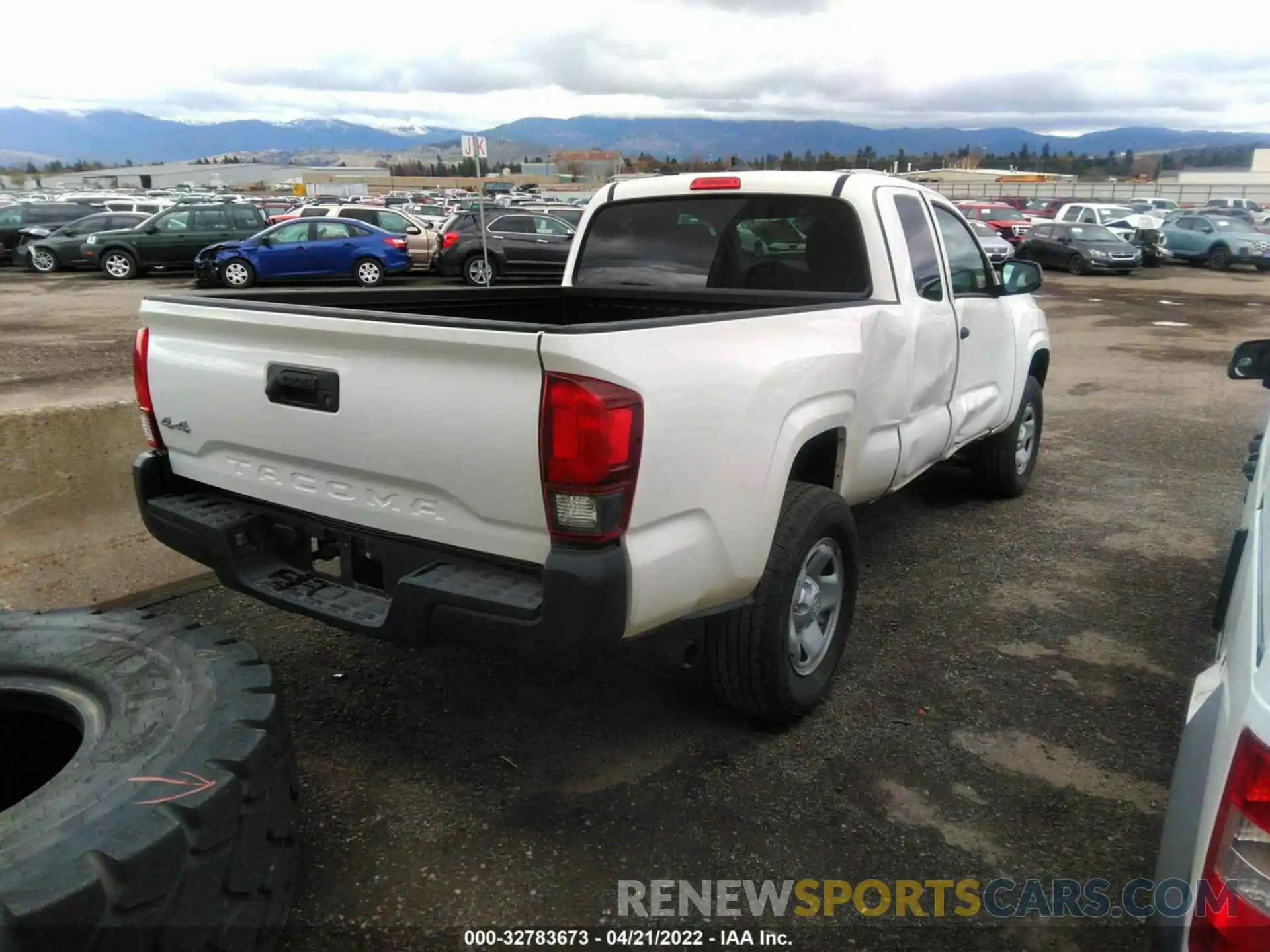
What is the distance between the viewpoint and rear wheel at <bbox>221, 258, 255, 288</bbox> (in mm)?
18609

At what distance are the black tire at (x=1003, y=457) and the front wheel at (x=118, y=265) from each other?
825 inches

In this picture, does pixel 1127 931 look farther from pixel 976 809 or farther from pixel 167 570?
pixel 167 570

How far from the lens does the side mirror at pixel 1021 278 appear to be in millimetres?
5535

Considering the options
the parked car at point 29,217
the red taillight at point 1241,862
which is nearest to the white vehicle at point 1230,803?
the red taillight at point 1241,862

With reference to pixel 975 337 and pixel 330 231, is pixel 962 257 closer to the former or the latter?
pixel 975 337

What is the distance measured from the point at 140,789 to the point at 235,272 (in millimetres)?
18656

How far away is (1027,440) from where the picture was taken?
6367mm

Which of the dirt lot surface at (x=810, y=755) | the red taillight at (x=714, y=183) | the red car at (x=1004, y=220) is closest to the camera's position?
the dirt lot surface at (x=810, y=755)

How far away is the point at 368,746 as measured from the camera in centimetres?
335

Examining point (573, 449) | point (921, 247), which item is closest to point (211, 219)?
point (921, 247)

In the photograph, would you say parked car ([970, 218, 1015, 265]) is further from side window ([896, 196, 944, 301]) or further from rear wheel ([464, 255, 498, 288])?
side window ([896, 196, 944, 301])

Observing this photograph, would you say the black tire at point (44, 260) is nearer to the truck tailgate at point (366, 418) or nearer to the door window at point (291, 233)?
the door window at point (291, 233)

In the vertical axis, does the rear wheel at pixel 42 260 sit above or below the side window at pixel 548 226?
below

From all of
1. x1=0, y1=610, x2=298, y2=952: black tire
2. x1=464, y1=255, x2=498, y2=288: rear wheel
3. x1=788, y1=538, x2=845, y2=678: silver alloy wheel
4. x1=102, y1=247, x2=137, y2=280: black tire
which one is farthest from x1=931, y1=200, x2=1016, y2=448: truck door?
x1=102, y1=247, x2=137, y2=280: black tire
